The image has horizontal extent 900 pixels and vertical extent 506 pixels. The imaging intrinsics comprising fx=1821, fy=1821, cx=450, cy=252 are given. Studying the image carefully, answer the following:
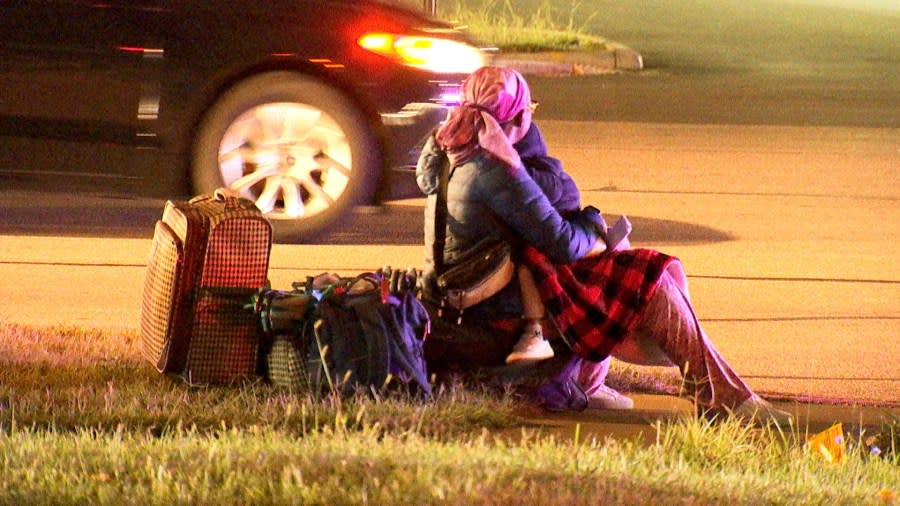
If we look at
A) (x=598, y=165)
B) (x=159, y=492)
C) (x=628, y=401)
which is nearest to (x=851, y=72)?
(x=598, y=165)

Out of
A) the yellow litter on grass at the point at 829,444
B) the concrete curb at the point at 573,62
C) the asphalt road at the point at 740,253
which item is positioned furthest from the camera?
the concrete curb at the point at 573,62

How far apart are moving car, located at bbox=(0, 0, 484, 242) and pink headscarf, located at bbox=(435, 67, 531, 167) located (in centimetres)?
288

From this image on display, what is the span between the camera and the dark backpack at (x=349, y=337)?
5.41 m

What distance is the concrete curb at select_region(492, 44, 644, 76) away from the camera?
18484mm

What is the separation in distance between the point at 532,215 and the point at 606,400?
26.7 inches

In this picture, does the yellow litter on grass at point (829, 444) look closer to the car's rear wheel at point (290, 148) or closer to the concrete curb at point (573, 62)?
the car's rear wheel at point (290, 148)

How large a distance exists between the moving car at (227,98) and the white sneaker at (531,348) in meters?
3.01

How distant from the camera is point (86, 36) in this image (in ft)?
27.9

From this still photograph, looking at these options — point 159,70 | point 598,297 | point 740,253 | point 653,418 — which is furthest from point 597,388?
point 159,70

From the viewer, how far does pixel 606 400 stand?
5.82 m

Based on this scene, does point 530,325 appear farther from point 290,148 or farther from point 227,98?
point 227,98

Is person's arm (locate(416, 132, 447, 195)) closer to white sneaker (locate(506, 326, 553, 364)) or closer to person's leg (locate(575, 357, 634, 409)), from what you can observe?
white sneaker (locate(506, 326, 553, 364))

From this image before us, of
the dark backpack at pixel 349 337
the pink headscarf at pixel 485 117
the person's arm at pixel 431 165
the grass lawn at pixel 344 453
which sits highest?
the pink headscarf at pixel 485 117

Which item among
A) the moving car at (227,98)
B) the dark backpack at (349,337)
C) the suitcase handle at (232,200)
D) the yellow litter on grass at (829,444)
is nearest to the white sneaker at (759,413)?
the yellow litter on grass at (829,444)
